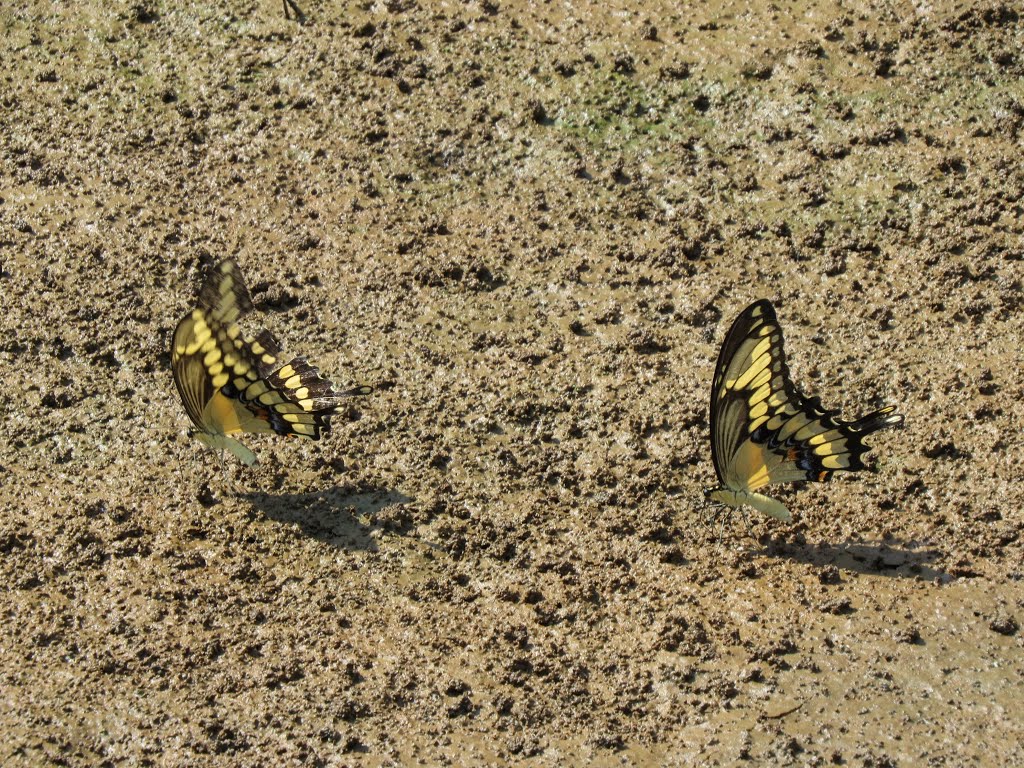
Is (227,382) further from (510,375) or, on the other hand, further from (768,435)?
(768,435)

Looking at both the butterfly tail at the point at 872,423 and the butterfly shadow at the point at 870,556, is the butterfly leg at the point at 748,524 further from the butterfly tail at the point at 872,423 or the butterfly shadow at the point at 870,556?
the butterfly tail at the point at 872,423

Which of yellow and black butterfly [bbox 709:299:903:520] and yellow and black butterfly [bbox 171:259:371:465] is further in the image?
yellow and black butterfly [bbox 171:259:371:465]

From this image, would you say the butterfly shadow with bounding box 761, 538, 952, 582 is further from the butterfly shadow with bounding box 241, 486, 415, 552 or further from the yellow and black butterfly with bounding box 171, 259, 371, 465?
the yellow and black butterfly with bounding box 171, 259, 371, 465

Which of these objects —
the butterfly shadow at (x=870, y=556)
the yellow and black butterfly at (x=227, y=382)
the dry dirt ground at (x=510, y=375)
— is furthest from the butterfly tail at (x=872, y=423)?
the yellow and black butterfly at (x=227, y=382)

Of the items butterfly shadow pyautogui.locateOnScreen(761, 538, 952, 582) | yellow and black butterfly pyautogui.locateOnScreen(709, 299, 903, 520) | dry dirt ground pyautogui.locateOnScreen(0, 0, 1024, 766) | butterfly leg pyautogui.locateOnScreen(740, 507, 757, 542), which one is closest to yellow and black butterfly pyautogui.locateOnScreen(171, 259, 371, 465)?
dry dirt ground pyautogui.locateOnScreen(0, 0, 1024, 766)

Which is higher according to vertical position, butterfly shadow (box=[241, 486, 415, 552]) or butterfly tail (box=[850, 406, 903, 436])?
butterfly tail (box=[850, 406, 903, 436])

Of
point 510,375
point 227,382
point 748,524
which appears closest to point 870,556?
point 748,524
